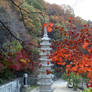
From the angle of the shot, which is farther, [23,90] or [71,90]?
[71,90]

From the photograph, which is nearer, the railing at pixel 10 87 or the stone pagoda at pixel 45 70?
the railing at pixel 10 87

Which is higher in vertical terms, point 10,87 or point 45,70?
point 45,70

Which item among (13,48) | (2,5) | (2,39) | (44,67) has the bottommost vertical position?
(44,67)

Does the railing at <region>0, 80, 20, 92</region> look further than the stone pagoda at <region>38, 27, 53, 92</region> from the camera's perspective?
No

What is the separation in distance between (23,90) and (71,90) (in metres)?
4.52

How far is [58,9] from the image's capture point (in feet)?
87.2

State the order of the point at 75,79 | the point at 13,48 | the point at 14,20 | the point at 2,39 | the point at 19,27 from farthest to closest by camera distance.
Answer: the point at 75,79, the point at 19,27, the point at 14,20, the point at 2,39, the point at 13,48

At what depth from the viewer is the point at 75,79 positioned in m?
14.3

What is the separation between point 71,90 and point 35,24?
681 centimetres

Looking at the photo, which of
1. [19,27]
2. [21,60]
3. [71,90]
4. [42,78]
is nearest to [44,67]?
[42,78]

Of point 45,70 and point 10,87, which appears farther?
point 45,70

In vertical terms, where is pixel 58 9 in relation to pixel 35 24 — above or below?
above

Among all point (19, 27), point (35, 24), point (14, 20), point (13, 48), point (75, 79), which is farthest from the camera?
point (35, 24)

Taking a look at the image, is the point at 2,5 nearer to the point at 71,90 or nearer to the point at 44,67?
the point at 44,67
